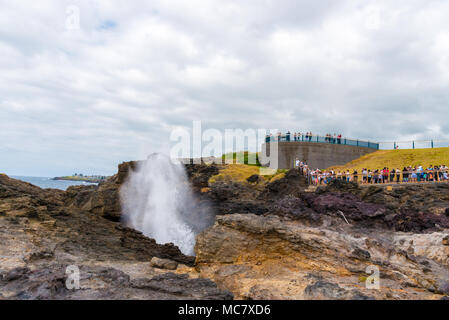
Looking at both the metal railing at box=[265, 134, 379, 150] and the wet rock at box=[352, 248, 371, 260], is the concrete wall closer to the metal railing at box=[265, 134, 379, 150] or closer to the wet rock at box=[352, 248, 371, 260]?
the metal railing at box=[265, 134, 379, 150]

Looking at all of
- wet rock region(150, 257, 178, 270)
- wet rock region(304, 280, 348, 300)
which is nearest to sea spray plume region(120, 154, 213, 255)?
wet rock region(150, 257, 178, 270)

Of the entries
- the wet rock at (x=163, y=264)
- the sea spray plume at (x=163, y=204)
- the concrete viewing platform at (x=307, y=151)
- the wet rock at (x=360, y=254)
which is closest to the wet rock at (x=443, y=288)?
the wet rock at (x=360, y=254)

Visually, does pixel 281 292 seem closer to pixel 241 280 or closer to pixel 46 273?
pixel 241 280

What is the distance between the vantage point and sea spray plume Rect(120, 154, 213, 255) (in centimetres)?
1892

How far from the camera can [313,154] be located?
1286 inches

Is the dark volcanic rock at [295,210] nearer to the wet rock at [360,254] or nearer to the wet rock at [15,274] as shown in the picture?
the wet rock at [360,254]

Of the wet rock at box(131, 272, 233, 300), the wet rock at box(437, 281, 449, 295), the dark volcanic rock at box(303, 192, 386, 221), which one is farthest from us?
the dark volcanic rock at box(303, 192, 386, 221)

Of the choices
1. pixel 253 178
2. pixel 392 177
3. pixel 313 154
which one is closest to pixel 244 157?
pixel 313 154

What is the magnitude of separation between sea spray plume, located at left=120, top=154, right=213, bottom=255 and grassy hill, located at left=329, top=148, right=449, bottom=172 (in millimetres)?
16047

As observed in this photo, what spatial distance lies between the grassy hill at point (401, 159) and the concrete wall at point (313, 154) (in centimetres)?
98

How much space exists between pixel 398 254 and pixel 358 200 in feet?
35.2

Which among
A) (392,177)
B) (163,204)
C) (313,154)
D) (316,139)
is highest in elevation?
(316,139)

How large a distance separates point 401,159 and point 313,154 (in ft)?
26.7

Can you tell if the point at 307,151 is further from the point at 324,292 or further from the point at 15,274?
the point at 15,274
